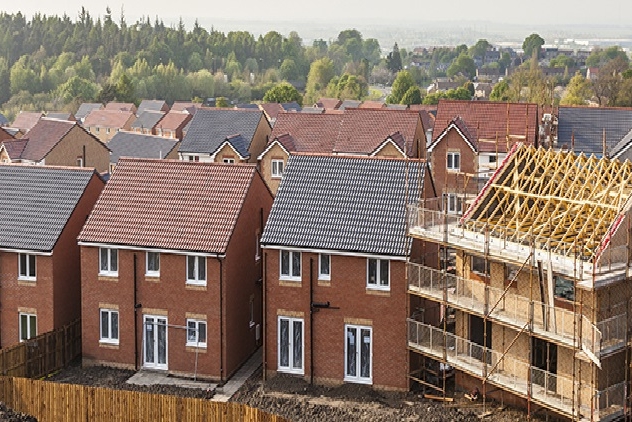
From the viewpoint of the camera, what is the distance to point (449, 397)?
3088cm

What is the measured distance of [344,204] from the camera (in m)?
33.1

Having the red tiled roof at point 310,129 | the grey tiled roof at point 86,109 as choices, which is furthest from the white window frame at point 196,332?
the grey tiled roof at point 86,109

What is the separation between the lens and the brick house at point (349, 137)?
56344 mm

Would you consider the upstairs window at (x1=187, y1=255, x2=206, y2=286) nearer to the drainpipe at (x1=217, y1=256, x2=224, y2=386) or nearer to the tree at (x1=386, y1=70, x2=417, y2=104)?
the drainpipe at (x1=217, y1=256, x2=224, y2=386)

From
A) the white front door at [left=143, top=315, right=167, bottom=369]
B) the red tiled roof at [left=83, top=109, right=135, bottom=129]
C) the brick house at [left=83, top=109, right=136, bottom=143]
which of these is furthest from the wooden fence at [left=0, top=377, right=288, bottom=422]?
the red tiled roof at [left=83, top=109, right=135, bottom=129]

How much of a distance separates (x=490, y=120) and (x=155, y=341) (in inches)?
1221

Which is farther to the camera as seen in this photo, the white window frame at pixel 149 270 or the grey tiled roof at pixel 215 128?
the grey tiled roof at pixel 215 128

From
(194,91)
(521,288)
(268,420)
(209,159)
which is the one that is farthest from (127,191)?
(194,91)

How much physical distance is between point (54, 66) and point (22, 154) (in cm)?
13860

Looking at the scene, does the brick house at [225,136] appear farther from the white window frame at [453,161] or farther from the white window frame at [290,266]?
the white window frame at [290,266]

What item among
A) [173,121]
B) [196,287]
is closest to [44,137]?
[196,287]

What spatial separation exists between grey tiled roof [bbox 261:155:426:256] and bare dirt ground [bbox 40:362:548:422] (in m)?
4.69

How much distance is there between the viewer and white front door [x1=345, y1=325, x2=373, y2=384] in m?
31.8

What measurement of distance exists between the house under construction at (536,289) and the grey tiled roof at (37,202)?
1324 centimetres
